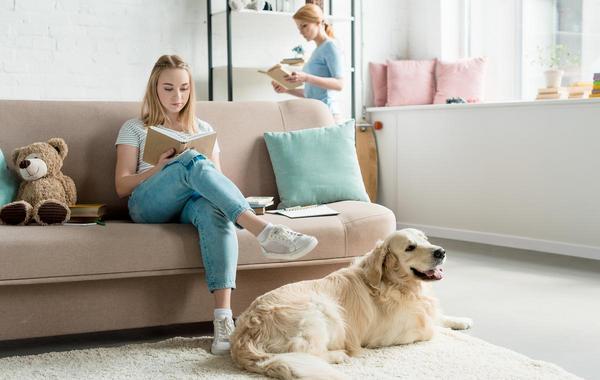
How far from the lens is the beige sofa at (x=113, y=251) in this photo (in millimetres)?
2674

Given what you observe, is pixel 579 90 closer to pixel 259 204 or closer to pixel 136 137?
pixel 259 204

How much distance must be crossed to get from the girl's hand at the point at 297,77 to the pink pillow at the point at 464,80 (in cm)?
140

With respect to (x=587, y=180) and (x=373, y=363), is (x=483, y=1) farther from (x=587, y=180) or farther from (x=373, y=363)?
(x=373, y=363)

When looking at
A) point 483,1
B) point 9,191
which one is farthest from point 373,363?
point 483,1

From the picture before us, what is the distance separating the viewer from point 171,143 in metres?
2.94

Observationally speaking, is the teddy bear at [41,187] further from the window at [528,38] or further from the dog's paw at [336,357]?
the window at [528,38]

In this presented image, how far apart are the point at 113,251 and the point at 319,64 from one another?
234 cm

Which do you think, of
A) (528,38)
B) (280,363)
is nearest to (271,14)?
(528,38)

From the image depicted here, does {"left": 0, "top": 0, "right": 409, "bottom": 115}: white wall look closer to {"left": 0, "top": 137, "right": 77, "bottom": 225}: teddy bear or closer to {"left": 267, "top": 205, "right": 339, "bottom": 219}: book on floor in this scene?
{"left": 0, "top": 137, "right": 77, "bottom": 225}: teddy bear

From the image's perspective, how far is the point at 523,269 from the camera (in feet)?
13.8

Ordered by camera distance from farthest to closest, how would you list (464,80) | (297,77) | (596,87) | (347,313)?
(464,80)
(297,77)
(596,87)
(347,313)

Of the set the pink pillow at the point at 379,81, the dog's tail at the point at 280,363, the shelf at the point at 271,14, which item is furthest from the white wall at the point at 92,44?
the dog's tail at the point at 280,363

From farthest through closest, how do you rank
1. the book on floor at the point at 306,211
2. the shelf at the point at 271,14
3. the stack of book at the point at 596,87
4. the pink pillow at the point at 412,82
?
the pink pillow at the point at 412,82 → the shelf at the point at 271,14 → the stack of book at the point at 596,87 → the book on floor at the point at 306,211

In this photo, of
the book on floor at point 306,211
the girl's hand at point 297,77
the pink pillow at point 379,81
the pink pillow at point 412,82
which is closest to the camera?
the book on floor at point 306,211
